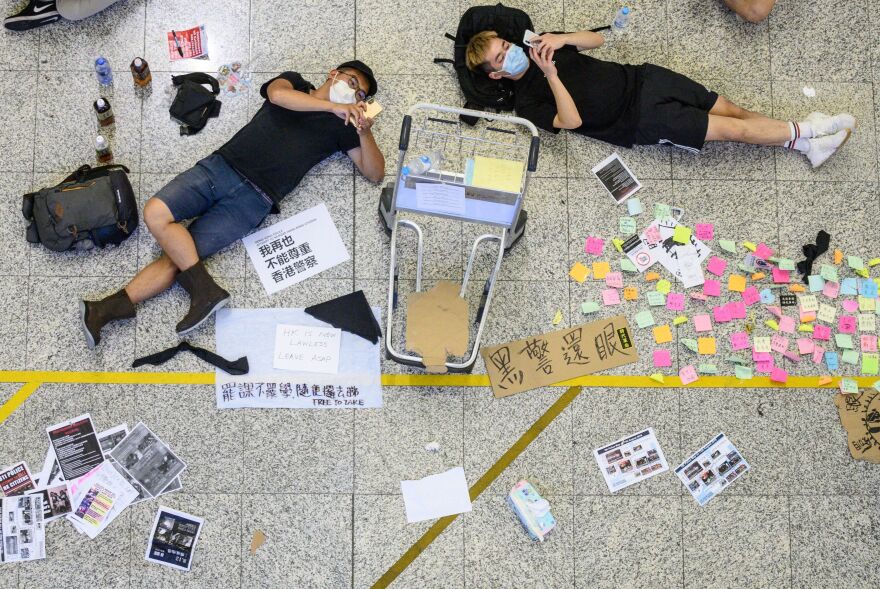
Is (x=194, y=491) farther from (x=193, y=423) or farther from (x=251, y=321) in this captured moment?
(x=251, y=321)

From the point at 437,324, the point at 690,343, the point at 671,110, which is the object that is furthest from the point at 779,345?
the point at 437,324

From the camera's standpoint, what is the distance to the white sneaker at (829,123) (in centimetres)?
378

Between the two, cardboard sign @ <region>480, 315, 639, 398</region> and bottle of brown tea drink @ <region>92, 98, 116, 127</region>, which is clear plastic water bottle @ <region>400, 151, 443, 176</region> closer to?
cardboard sign @ <region>480, 315, 639, 398</region>

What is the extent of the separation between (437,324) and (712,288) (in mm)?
1323

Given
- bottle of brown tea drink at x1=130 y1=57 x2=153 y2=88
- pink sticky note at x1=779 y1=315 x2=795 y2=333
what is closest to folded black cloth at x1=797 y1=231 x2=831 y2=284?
pink sticky note at x1=779 y1=315 x2=795 y2=333

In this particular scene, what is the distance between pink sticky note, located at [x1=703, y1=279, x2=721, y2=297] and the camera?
3.74 meters

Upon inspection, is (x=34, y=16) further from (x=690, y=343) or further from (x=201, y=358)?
(x=690, y=343)

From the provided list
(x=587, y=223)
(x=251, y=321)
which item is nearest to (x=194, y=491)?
(x=251, y=321)

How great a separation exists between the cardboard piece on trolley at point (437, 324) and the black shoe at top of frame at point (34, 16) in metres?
2.20

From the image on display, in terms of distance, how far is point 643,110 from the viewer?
12.2ft

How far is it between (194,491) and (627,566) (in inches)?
78.4

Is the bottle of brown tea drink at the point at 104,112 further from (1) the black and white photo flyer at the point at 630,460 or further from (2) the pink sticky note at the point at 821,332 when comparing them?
(2) the pink sticky note at the point at 821,332

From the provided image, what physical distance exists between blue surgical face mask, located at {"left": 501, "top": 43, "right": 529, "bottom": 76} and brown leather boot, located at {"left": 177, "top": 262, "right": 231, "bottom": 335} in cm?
162

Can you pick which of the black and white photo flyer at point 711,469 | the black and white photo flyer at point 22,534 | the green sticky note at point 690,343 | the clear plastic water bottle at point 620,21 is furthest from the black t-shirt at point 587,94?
the black and white photo flyer at point 22,534
